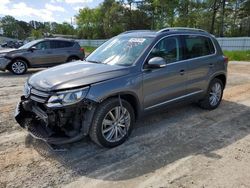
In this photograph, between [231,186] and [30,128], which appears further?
[30,128]

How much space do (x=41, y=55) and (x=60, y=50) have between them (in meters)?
0.97

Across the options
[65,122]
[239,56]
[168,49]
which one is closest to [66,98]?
[65,122]

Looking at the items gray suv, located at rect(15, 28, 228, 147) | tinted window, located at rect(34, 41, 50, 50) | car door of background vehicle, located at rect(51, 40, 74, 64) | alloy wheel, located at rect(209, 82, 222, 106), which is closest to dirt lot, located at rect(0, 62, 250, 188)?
gray suv, located at rect(15, 28, 228, 147)

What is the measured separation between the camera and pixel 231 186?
3332 mm

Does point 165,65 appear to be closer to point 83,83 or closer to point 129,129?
point 129,129

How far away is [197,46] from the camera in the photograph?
582 cm

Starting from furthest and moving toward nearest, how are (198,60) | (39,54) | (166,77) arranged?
(39,54) → (198,60) → (166,77)

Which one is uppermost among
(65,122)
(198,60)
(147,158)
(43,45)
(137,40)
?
(137,40)

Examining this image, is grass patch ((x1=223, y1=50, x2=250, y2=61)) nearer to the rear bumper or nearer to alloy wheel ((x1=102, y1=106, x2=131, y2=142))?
the rear bumper

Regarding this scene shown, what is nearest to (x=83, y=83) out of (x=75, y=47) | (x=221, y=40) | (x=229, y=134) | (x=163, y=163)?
(x=163, y=163)

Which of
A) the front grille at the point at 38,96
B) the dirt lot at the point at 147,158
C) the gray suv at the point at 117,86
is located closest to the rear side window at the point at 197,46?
the gray suv at the point at 117,86

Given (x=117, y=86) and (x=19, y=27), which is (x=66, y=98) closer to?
(x=117, y=86)

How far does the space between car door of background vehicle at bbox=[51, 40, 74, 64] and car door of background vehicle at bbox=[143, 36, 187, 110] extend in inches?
342

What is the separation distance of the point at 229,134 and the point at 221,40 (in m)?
21.2
